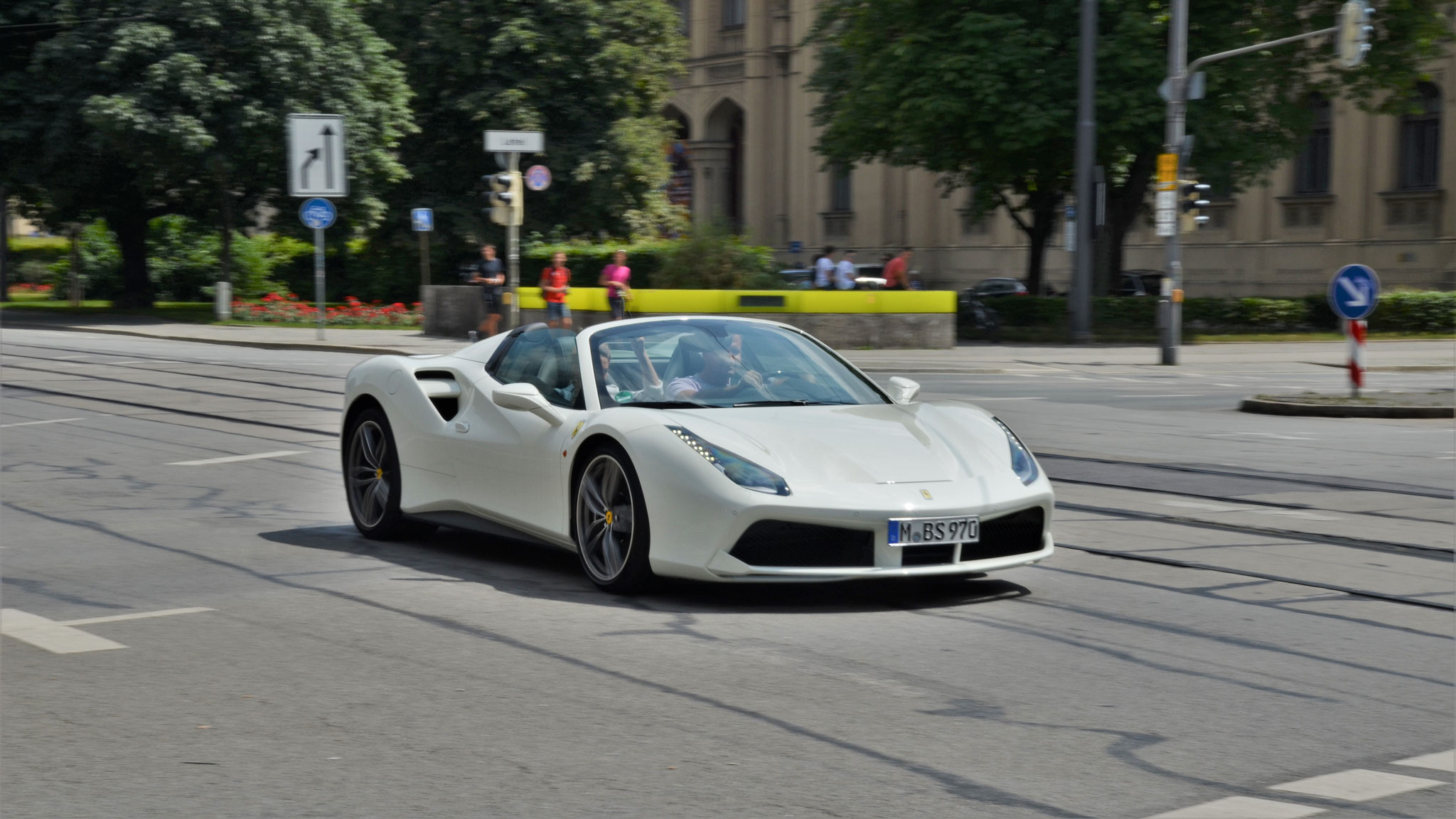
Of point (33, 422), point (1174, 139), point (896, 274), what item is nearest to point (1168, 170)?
point (1174, 139)

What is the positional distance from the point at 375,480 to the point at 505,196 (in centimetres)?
1829

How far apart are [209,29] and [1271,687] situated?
38363 mm

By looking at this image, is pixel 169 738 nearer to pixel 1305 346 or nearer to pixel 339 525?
pixel 339 525

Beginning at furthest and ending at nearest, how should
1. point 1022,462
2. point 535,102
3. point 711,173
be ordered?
1. point 711,173
2. point 535,102
3. point 1022,462

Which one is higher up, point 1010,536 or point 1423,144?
point 1423,144

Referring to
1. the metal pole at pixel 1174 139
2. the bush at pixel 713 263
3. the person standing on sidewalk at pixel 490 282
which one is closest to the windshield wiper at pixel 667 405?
the metal pole at pixel 1174 139

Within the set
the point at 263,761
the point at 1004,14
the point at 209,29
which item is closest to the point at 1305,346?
the point at 1004,14

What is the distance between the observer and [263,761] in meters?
4.42

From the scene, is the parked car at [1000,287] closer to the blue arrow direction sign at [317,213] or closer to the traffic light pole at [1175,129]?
the traffic light pole at [1175,129]

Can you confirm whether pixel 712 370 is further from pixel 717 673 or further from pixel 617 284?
pixel 617 284

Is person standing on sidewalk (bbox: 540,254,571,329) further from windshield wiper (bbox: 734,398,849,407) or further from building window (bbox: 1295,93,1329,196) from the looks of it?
building window (bbox: 1295,93,1329,196)

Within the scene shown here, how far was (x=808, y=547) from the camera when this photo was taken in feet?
21.1

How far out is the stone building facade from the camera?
43.3 m

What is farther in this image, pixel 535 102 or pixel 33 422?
pixel 535 102
